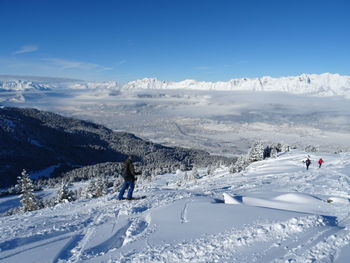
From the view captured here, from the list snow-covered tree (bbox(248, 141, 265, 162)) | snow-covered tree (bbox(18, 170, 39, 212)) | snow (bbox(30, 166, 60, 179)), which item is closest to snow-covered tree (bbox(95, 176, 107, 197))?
snow-covered tree (bbox(18, 170, 39, 212))

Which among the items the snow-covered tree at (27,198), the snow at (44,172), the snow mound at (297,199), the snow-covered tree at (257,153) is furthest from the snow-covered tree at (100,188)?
the snow at (44,172)

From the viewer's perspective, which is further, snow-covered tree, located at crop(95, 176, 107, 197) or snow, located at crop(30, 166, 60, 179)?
snow, located at crop(30, 166, 60, 179)

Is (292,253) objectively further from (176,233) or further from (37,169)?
(37,169)

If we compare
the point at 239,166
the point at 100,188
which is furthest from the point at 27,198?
the point at 239,166

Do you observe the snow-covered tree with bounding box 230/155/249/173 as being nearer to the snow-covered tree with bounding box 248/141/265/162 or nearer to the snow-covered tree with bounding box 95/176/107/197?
the snow-covered tree with bounding box 248/141/265/162

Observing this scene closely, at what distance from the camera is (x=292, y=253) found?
717 centimetres

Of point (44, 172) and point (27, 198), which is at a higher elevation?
point (27, 198)

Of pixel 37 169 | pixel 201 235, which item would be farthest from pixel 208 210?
pixel 37 169

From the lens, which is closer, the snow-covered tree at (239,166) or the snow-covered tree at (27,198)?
the snow-covered tree at (27,198)

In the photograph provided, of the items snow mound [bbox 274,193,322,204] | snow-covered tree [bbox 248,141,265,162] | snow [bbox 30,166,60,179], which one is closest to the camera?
snow mound [bbox 274,193,322,204]

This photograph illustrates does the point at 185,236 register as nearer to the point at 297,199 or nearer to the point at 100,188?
the point at 297,199

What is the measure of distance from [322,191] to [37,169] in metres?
177

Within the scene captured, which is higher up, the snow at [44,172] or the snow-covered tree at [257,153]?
the snow-covered tree at [257,153]

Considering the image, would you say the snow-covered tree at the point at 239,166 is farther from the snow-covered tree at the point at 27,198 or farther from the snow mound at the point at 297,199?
the snow mound at the point at 297,199
